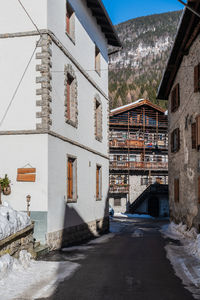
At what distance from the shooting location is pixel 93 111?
18.5 meters

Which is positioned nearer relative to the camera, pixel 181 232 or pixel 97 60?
pixel 181 232

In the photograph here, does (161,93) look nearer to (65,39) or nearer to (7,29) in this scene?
(65,39)

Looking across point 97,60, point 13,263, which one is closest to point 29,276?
point 13,263

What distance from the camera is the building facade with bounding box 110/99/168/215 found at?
44.9m

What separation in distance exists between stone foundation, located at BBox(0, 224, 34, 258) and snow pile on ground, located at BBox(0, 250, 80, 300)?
15 cm

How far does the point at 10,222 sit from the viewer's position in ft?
29.6

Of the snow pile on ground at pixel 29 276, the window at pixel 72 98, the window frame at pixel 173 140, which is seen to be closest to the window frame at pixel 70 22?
the window at pixel 72 98

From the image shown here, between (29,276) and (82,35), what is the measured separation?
11294 millimetres

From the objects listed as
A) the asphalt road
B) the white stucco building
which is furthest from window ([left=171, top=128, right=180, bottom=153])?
the asphalt road

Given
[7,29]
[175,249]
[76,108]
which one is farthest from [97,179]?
[7,29]

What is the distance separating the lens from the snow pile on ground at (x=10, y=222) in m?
8.44

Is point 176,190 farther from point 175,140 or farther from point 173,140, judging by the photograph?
point 173,140

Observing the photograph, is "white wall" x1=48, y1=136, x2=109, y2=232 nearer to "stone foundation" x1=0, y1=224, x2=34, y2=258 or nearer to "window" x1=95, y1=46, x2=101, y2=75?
"stone foundation" x1=0, y1=224, x2=34, y2=258

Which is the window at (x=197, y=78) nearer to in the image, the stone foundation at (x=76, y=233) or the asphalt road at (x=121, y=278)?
the asphalt road at (x=121, y=278)
